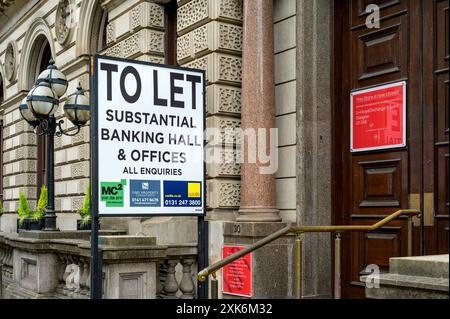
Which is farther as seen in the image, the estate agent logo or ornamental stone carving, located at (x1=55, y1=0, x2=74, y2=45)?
ornamental stone carving, located at (x1=55, y1=0, x2=74, y2=45)

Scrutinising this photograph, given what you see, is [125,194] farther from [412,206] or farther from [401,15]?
[401,15]

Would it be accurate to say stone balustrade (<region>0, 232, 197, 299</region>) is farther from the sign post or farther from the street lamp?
the sign post

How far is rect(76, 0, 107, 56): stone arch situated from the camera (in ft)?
46.8

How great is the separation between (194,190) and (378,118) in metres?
3.09

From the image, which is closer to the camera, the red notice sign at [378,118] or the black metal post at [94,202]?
the black metal post at [94,202]

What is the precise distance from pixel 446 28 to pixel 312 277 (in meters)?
3.62

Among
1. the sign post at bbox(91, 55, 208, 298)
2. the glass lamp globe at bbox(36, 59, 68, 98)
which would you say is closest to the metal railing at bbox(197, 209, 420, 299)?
the sign post at bbox(91, 55, 208, 298)

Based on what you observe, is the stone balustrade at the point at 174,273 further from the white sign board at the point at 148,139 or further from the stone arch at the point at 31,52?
the stone arch at the point at 31,52

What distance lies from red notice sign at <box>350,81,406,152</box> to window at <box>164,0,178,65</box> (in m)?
4.50

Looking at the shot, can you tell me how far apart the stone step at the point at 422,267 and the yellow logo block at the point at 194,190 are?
2.12m

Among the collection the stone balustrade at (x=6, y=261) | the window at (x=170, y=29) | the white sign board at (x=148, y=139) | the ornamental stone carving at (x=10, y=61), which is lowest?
the stone balustrade at (x=6, y=261)

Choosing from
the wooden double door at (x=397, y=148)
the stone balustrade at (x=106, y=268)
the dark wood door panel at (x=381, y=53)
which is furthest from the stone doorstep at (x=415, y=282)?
the dark wood door panel at (x=381, y=53)

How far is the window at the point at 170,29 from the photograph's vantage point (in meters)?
11.5

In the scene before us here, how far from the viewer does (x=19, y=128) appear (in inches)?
798
